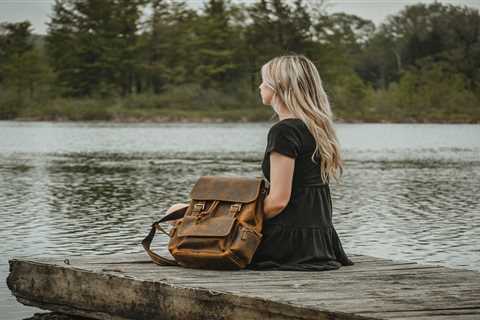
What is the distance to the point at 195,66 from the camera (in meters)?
79.4


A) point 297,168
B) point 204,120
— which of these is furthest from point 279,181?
point 204,120

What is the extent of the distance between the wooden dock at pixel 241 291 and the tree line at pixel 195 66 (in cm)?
6622

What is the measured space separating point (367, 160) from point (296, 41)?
171 ft


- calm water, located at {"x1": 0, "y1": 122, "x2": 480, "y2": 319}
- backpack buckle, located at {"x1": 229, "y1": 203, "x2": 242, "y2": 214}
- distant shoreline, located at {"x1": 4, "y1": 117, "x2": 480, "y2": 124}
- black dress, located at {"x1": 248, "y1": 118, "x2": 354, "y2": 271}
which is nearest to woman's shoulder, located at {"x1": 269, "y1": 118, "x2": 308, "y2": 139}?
black dress, located at {"x1": 248, "y1": 118, "x2": 354, "y2": 271}

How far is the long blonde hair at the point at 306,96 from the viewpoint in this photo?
18.0 ft

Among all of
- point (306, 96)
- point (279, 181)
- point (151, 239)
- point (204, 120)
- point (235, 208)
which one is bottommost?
point (204, 120)

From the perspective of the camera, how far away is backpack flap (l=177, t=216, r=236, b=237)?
215 inches

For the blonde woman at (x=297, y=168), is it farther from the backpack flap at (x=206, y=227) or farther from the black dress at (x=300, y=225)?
the backpack flap at (x=206, y=227)

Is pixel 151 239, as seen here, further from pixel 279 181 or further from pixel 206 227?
pixel 279 181

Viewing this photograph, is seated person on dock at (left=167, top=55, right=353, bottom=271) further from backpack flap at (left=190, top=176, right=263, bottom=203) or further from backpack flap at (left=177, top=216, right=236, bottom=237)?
backpack flap at (left=177, top=216, right=236, bottom=237)

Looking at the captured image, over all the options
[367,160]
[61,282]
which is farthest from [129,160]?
[61,282]

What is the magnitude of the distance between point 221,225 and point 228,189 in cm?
23

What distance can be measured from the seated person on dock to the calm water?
6.13 ft

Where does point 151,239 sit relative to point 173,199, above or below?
above
